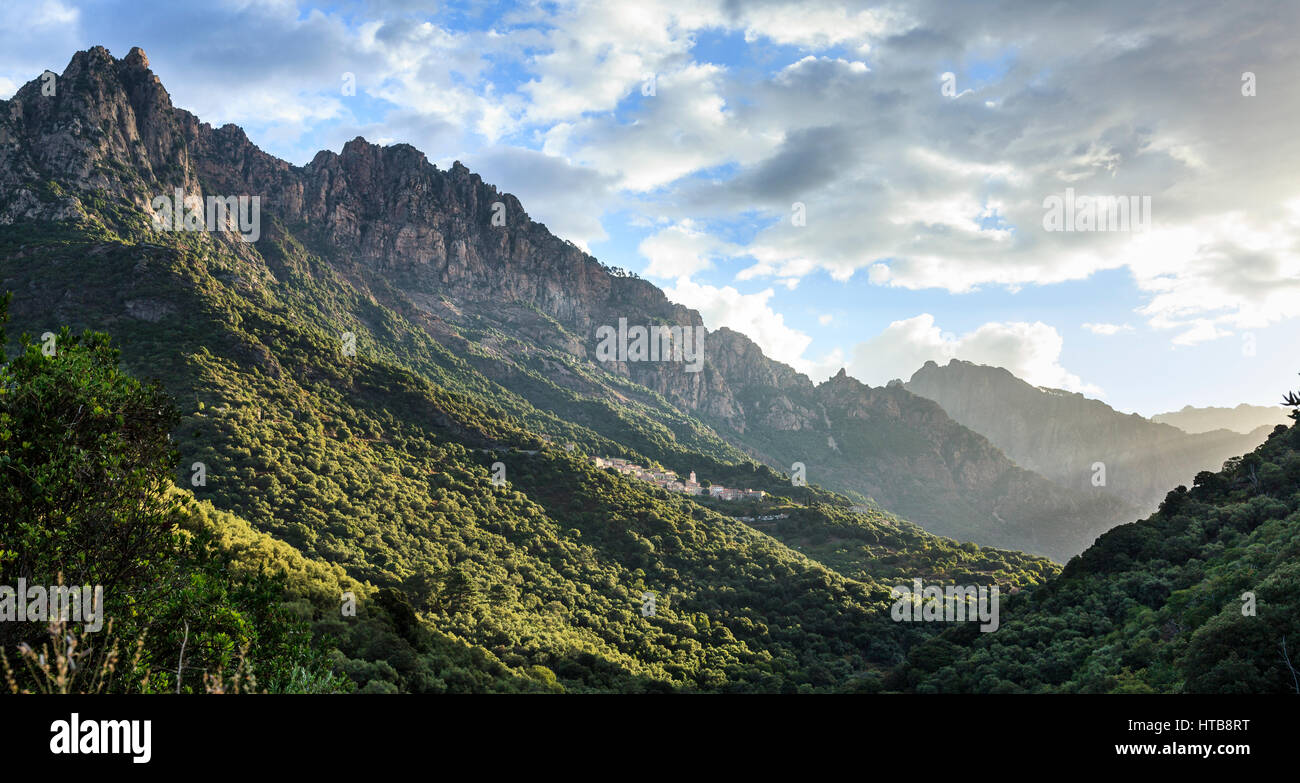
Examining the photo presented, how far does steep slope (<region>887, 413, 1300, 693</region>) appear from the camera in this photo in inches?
898

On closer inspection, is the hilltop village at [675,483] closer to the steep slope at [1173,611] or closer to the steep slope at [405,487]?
the steep slope at [405,487]

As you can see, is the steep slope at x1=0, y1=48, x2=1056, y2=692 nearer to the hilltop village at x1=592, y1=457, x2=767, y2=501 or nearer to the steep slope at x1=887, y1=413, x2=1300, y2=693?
the hilltop village at x1=592, y1=457, x2=767, y2=501

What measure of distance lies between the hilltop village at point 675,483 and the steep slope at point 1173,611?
68.0 metres

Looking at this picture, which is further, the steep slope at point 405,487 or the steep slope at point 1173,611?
the steep slope at point 405,487

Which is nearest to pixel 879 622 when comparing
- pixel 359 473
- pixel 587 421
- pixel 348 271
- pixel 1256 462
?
pixel 1256 462

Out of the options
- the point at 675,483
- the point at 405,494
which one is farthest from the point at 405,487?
the point at 675,483

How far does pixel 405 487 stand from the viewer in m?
62.0

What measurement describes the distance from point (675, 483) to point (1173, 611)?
8759cm

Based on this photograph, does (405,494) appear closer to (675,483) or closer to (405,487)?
(405,487)

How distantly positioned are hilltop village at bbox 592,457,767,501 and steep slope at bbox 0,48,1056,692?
7793 millimetres

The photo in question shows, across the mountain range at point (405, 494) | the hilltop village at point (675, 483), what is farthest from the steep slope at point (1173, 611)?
the hilltop village at point (675, 483)

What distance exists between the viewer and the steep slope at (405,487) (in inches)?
1757

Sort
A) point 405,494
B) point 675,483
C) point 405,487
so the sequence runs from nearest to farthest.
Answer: point 405,494 → point 405,487 → point 675,483
